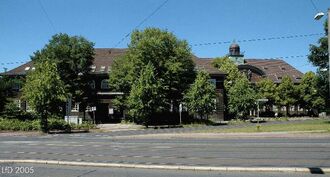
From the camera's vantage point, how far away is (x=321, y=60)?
54031 mm

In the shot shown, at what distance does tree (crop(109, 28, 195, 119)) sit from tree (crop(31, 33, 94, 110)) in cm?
388

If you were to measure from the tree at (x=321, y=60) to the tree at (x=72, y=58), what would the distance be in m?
28.8

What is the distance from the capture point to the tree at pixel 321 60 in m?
51.4

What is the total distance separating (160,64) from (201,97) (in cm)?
683

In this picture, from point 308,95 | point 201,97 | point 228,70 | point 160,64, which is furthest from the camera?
point 308,95

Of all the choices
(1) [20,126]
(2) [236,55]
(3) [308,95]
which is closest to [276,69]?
(2) [236,55]

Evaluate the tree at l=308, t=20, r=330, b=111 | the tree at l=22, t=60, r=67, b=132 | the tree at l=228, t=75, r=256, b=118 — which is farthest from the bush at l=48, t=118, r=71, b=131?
the tree at l=308, t=20, r=330, b=111

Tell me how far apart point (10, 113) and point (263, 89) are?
4670 cm

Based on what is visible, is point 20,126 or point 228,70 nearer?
point 20,126

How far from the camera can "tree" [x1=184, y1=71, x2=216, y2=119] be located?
53500mm

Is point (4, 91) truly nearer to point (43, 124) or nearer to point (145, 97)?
point (43, 124)

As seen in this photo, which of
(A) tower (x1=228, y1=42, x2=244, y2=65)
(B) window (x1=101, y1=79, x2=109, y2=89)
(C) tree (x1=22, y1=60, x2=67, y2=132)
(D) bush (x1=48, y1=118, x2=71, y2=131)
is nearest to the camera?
(C) tree (x1=22, y1=60, x2=67, y2=132)

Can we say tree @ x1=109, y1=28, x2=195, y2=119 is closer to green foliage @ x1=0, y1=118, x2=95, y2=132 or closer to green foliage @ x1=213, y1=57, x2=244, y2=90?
green foliage @ x1=0, y1=118, x2=95, y2=132

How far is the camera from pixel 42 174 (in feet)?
40.0
